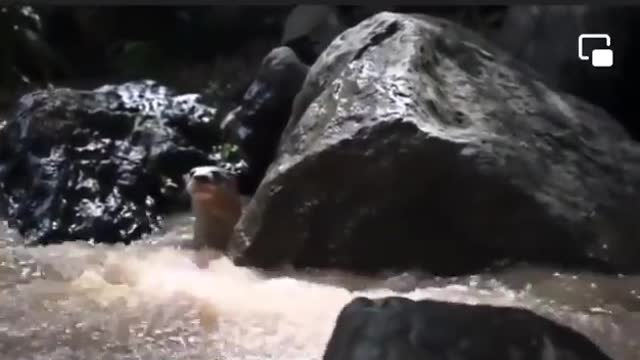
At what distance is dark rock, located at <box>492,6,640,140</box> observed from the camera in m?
0.78

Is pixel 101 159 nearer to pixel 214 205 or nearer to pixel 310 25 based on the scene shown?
pixel 214 205

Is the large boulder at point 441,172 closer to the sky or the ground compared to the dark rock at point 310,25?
closer to the ground

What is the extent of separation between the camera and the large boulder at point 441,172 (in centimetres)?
98

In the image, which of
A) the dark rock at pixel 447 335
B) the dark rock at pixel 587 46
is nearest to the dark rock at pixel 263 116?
the dark rock at pixel 587 46

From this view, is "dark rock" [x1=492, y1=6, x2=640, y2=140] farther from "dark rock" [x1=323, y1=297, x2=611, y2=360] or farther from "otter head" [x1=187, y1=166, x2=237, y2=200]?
"otter head" [x1=187, y1=166, x2=237, y2=200]

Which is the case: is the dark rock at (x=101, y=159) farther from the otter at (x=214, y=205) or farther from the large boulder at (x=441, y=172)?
the large boulder at (x=441, y=172)

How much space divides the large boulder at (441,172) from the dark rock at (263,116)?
0.09 metres

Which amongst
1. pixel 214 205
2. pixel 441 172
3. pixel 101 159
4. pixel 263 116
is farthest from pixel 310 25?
pixel 101 159

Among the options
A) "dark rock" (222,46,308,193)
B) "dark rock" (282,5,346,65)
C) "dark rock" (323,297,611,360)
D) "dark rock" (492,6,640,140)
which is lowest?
"dark rock" (323,297,611,360)

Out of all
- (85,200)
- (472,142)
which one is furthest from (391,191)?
(85,200)

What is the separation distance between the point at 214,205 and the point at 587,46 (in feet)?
1.84

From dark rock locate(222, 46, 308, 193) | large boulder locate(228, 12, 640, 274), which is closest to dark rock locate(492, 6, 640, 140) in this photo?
large boulder locate(228, 12, 640, 274)

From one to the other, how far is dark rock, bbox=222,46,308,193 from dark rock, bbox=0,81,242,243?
0.17 ft

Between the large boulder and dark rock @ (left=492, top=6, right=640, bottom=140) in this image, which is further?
the large boulder
